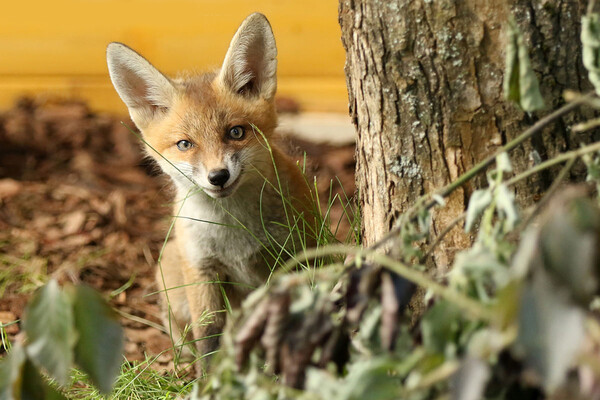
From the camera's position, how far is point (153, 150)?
3328 millimetres

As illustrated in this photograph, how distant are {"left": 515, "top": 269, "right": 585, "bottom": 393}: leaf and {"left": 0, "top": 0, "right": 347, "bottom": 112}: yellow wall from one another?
483cm

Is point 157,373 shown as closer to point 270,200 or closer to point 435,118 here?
point 270,200

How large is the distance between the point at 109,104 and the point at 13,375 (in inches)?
202

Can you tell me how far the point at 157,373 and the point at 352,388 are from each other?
5.92 ft

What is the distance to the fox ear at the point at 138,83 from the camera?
3.34 metres

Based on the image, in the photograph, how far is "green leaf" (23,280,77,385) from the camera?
53.3 inches

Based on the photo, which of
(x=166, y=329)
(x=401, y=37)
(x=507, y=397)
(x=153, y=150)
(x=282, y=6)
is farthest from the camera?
(x=282, y=6)

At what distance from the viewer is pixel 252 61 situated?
3461mm

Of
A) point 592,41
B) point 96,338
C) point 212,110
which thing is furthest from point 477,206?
point 212,110

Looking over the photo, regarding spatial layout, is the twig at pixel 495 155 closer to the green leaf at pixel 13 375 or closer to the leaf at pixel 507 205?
the leaf at pixel 507 205

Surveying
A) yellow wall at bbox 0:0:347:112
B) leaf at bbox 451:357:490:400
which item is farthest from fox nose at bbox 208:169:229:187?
yellow wall at bbox 0:0:347:112

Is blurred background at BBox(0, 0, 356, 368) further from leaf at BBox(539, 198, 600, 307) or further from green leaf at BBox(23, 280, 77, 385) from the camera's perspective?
leaf at BBox(539, 198, 600, 307)

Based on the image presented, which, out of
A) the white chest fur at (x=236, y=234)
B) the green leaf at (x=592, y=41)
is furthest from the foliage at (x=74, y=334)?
the white chest fur at (x=236, y=234)

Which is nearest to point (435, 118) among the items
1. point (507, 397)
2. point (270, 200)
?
point (507, 397)
